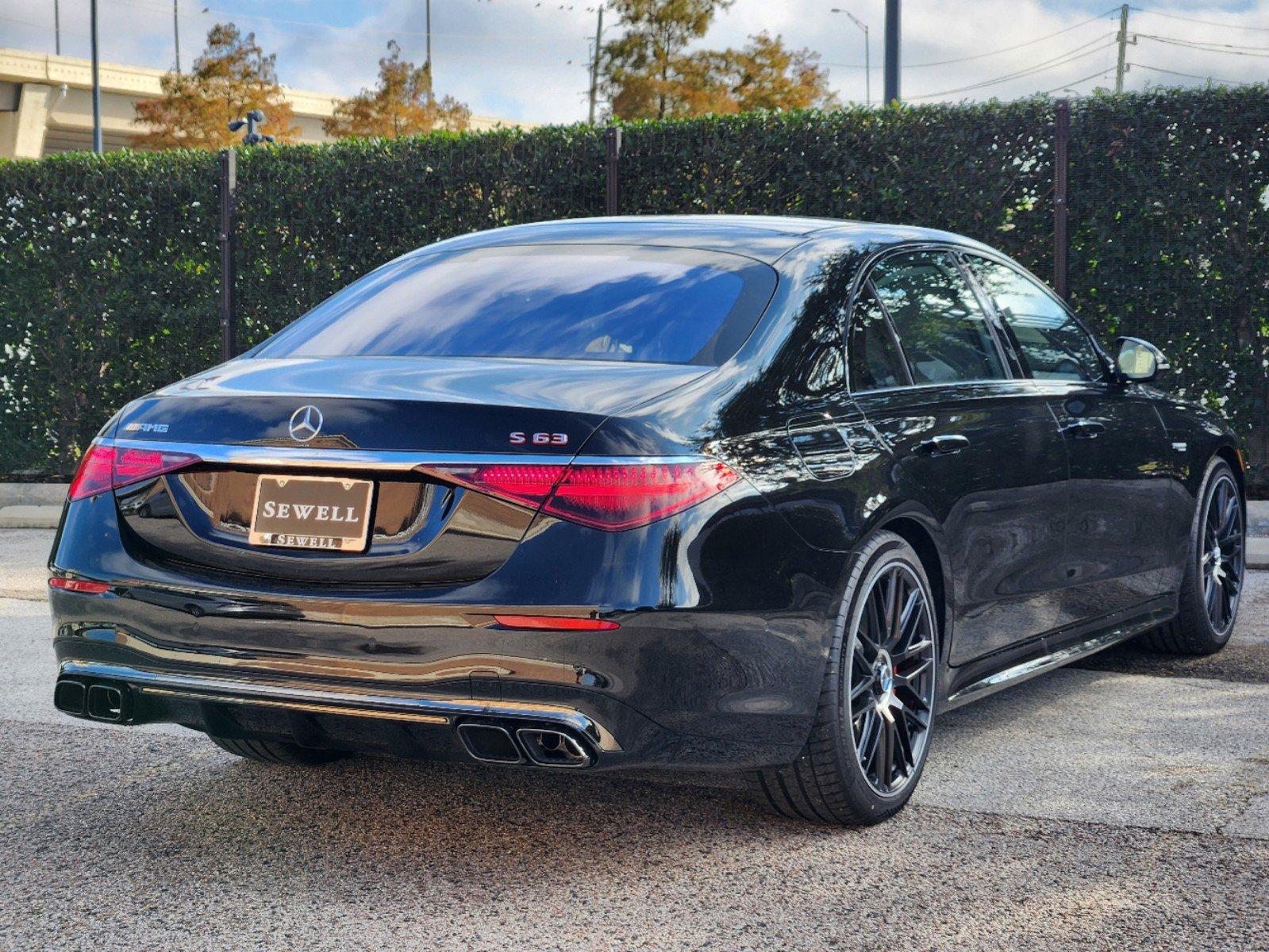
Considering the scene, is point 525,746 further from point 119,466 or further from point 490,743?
point 119,466

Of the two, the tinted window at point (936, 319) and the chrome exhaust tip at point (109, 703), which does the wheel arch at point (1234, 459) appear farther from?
the chrome exhaust tip at point (109, 703)

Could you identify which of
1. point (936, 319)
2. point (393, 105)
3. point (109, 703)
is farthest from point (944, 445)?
point (393, 105)

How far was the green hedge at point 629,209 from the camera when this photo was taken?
10.9 meters

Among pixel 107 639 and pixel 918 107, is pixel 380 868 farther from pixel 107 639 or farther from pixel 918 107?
pixel 918 107

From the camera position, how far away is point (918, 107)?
11562 mm

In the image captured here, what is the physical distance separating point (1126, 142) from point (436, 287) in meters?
7.71

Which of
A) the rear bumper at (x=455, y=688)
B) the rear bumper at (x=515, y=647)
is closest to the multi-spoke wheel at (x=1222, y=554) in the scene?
the rear bumper at (x=515, y=647)

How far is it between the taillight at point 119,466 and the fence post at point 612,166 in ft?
28.5

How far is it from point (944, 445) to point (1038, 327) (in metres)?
1.32

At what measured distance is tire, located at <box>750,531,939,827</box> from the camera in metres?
3.95

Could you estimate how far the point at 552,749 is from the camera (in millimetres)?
3494

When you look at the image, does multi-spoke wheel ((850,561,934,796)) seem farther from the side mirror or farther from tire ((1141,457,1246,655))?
tire ((1141,457,1246,655))

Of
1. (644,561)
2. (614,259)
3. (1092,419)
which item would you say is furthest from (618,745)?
(1092,419)

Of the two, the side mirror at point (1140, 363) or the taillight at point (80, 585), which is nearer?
the taillight at point (80, 585)
